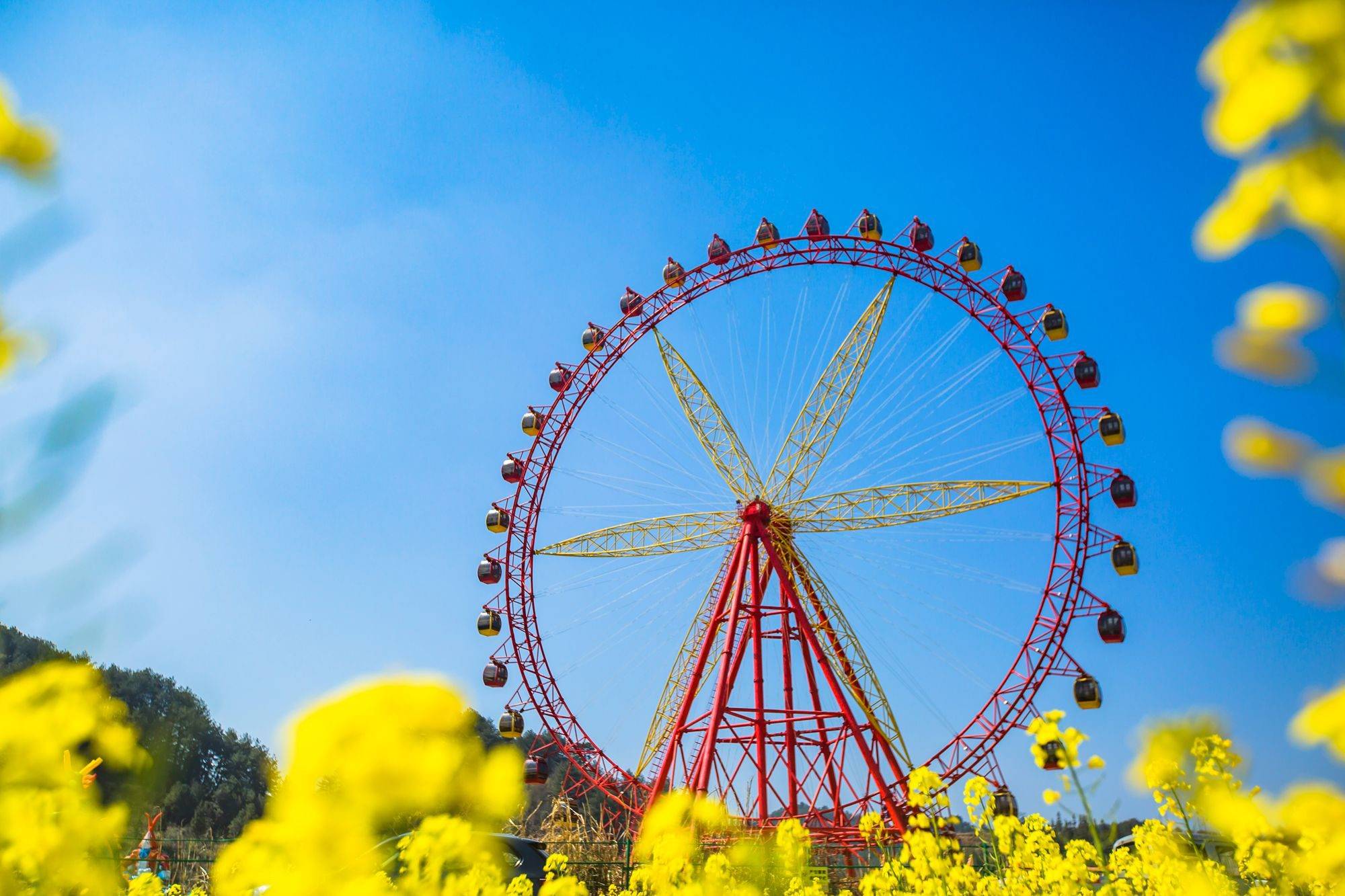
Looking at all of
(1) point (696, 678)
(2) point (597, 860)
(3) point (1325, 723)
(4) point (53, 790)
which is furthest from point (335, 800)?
(1) point (696, 678)

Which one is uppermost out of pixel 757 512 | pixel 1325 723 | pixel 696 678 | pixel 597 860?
pixel 757 512

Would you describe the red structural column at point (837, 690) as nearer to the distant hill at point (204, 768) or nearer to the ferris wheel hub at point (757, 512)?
the ferris wheel hub at point (757, 512)

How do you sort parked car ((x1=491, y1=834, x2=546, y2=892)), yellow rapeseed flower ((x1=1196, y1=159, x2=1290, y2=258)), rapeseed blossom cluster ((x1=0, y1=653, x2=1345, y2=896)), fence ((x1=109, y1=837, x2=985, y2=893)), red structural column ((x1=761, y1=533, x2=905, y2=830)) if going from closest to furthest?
yellow rapeseed flower ((x1=1196, y1=159, x2=1290, y2=258)), rapeseed blossom cluster ((x1=0, y1=653, x2=1345, y2=896)), parked car ((x1=491, y1=834, x2=546, y2=892)), fence ((x1=109, y1=837, x2=985, y2=893)), red structural column ((x1=761, y1=533, x2=905, y2=830))

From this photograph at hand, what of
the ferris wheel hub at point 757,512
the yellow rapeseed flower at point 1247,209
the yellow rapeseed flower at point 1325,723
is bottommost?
the yellow rapeseed flower at point 1325,723

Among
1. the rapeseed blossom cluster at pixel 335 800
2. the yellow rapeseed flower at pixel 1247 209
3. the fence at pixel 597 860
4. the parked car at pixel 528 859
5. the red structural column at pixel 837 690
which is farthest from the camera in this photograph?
the red structural column at pixel 837 690

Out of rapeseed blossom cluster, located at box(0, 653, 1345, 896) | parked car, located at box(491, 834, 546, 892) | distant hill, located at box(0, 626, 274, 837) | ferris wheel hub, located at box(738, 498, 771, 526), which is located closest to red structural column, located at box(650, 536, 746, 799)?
ferris wheel hub, located at box(738, 498, 771, 526)

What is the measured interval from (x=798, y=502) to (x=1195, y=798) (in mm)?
14784

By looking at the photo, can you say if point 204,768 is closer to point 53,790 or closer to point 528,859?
point 528,859

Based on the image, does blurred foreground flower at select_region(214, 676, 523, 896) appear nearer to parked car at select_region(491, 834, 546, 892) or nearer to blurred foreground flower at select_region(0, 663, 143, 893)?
blurred foreground flower at select_region(0, 663, 143, 893)

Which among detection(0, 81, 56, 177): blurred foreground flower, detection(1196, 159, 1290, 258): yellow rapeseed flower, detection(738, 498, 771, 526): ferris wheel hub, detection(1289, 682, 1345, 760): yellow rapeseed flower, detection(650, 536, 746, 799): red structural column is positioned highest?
detection(738, 498, 771, 526): ferris wheel hub

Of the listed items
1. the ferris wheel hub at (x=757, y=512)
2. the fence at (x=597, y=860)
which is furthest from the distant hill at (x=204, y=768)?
the ferris wheel hub at (x=757, y=512)

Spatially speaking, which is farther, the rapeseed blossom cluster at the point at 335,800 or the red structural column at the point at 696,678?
the red structural column at the point at 696,678

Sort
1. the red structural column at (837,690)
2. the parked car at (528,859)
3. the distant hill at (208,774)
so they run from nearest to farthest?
the parked car at (528,859) < the red structural column at (837,690) < the distant hill at (208,774)

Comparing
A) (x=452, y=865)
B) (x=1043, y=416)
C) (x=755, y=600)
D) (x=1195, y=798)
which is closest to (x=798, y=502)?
(x=755, y=600)
